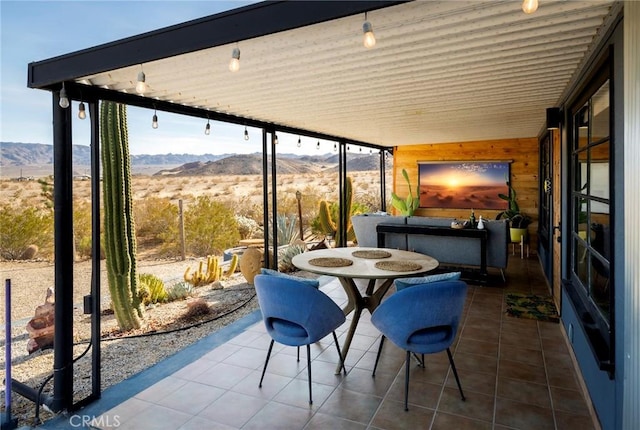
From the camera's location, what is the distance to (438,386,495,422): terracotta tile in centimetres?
238

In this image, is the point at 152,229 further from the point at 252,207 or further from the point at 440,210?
the point at 440,210

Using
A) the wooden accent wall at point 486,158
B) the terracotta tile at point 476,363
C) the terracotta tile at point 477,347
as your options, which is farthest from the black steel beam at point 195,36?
the wooden accent wall at point 486,158

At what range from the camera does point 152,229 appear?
32.2 feet

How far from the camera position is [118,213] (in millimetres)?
4102

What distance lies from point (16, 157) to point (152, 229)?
124 inches

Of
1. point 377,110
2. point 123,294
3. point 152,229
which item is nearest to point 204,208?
point 152,229

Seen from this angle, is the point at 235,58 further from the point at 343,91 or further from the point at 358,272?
the point at 358,272

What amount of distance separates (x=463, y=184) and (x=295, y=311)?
23.5 feet

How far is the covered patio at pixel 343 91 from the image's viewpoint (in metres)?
2.00

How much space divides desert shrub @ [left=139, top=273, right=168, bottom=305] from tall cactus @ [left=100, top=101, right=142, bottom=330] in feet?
2.99

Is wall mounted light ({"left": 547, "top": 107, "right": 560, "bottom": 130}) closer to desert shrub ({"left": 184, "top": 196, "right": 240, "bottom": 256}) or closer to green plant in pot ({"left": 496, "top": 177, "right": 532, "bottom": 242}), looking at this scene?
green plant in pot ({"left": 496, "top": 177, "right": 532, "bottom": 242})

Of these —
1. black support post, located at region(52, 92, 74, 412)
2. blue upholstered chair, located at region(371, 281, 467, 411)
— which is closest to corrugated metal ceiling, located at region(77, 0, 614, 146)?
black support post, located at region(52, 92, 74, 412)

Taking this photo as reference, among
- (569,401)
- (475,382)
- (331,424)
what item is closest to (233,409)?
(331,424)

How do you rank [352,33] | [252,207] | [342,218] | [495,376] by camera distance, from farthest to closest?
[252,207]
[342,218]
[495,376]
[352,33]
